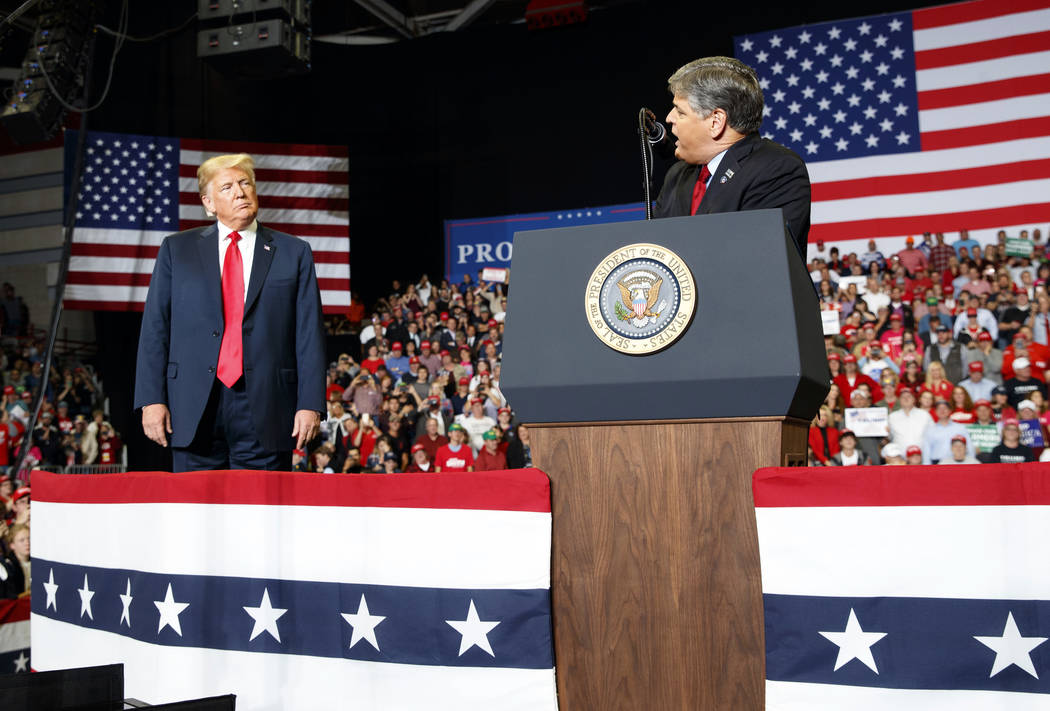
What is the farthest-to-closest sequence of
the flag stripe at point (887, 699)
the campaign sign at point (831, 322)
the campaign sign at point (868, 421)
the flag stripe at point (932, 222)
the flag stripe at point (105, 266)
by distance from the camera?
the flag stripe at point (105, 266)
the flag stripe at point (932, 222)
the campaign sign at point (831, 322)
the campaign sign at point (868, 421)
the flag stripe at point (887, 699)

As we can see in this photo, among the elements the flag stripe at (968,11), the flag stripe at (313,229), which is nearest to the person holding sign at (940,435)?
the flag stripe at (968,11)

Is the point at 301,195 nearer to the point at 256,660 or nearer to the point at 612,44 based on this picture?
the point at 612,44

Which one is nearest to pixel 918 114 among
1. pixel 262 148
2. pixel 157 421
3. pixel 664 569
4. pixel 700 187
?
pixel 262 148

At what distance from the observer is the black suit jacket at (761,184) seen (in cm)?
156

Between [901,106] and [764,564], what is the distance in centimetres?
1164

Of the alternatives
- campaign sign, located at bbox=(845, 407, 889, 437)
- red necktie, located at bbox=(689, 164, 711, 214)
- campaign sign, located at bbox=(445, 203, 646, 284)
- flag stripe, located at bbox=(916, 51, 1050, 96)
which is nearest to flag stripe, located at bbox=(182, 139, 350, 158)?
campaign sign, located at bbox=(445, 203, 646, 284)

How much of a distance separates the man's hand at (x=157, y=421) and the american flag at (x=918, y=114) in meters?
10.3

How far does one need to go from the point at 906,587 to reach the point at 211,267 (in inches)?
64.8

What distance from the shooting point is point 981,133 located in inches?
435

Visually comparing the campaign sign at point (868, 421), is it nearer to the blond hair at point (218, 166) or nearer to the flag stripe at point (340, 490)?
the blond hair at point (218, 166)

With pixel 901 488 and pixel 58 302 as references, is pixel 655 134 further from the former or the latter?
pixel 58 302

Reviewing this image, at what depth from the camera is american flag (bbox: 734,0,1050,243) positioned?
35.5 ft

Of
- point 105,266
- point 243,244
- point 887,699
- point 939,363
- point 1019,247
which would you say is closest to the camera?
point 887,699

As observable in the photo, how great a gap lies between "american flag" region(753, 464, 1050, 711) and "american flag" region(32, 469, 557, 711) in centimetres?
35
